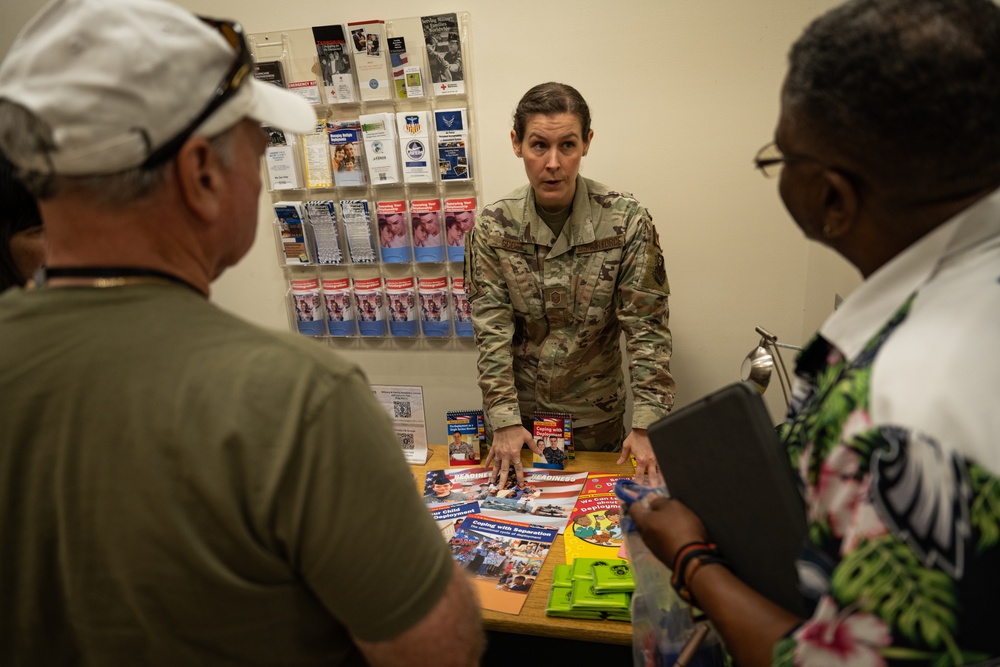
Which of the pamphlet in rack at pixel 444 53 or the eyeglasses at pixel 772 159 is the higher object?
the pamphlet in rack at pixel 444 53

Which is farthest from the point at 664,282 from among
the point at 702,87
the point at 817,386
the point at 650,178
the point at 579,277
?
the point at 817,386

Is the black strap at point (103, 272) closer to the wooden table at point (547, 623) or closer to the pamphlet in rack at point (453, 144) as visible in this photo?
the wooden table at point (547, 623)

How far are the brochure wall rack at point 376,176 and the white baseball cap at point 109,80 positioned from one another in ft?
6.73

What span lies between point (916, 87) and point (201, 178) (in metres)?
0.75

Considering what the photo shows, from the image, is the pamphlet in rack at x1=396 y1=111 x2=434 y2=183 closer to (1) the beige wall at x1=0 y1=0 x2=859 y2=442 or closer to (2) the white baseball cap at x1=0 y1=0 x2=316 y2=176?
(1) the beige wall at x1=0 y1=0 x2=859 y2=442

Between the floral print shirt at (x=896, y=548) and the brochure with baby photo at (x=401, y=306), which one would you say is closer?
the floral print shirt at (x=896, y=548)

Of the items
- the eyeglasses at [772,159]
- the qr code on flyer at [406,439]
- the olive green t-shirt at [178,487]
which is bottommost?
the qr code on flyer at [406,439]

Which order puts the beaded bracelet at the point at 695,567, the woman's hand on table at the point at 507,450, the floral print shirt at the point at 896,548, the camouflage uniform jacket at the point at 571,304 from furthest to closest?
1. the camouflage uniform jacket at the point at 571,304
2. the woman's hand on table at the point at 507,450
3. the beaded bracelet at the point at 695,567
4. the floral print shirt at the point at 896,548

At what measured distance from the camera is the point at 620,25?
2.42 metres

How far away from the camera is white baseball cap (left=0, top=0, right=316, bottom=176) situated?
0.58 metres

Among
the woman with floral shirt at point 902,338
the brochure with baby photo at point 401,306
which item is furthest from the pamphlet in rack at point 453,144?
the woman with floral shirt at point 902,338

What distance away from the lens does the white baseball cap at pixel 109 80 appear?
0.58m

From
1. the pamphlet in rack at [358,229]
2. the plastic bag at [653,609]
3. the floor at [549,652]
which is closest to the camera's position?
the plastic bag at [653,609]

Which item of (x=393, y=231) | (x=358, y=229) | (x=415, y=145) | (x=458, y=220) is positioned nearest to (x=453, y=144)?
(x=415, y=145)
